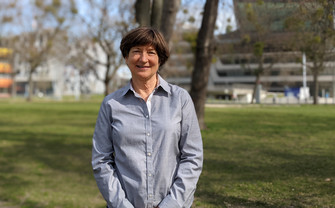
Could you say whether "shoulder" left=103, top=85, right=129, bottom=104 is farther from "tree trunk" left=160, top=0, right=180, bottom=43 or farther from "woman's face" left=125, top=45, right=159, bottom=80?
"tree trunk" left=160, top=0, right=180, bottom=43

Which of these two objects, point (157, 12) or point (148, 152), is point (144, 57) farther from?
point (157, 12)

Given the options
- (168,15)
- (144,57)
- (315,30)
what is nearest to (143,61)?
(144,57)

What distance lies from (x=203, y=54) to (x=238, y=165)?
14.4 feet

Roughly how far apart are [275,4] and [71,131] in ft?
34.4

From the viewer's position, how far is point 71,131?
51.0ft

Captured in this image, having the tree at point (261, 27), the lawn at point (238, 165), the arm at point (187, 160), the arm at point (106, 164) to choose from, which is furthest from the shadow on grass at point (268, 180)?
the arm at point (106, 164)

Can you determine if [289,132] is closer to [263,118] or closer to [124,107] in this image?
[263,118]

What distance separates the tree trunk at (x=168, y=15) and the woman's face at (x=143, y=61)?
724 centimetres

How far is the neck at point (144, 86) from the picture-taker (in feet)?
9.02

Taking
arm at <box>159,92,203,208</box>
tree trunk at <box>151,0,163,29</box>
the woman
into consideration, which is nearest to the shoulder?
the woman

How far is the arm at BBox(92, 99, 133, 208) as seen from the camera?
2592mm

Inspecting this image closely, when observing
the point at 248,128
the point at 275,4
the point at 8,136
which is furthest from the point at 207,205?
the point at 8,136

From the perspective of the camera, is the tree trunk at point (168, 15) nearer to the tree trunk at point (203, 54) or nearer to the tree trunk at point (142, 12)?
the tree trunk at point (142, 12)

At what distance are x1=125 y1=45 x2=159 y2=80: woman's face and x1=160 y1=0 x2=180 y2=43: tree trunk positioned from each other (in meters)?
7.24
